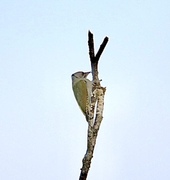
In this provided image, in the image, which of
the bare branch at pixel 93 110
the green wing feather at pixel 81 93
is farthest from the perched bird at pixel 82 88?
the bare branch at pixel 93 110

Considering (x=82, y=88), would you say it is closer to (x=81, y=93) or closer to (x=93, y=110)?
(x=81, y=93)

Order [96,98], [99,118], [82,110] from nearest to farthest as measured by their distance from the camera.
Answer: [99,118] < [96,98] < [82,110]

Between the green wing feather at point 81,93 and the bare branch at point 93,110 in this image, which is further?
the green wing feather at point 81,93

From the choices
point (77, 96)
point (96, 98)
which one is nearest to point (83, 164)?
point (96, 98)

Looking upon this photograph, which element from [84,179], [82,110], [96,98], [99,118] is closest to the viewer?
[84,179]

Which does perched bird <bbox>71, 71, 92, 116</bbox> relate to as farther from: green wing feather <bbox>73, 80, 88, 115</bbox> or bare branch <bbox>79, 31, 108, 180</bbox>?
bare branch <bbox>79, 31, 108, 180</bbox>

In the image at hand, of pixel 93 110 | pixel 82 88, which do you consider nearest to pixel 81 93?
pixel 82 88

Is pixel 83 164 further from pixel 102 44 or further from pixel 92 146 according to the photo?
pixel 102 44

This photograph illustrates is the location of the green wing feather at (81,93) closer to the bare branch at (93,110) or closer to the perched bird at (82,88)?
the perched bird at (82,88)

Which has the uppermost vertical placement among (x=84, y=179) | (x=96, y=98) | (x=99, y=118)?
(x=96, y=98)
